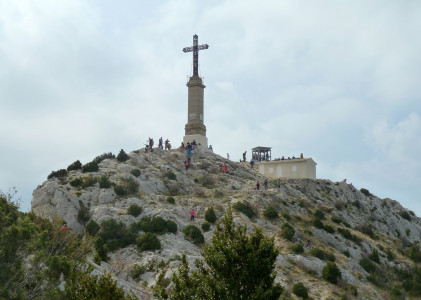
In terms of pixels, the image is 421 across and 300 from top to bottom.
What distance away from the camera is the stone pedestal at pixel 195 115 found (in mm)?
64062

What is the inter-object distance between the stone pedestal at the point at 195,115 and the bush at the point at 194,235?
2640 cm

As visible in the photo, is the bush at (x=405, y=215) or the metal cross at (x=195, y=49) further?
the bush at (x=405, y=215)

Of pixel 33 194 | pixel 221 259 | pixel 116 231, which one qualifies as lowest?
pixel 221 259

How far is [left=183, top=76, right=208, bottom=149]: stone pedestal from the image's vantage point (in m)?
64.1

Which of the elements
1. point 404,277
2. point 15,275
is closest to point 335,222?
point 404,277

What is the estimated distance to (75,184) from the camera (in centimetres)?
4438

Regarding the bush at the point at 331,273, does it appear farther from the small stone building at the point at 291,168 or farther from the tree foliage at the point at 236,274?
the small stone building at the point at 291,168

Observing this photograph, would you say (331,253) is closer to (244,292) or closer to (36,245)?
(244,292)

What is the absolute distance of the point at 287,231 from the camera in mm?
41844

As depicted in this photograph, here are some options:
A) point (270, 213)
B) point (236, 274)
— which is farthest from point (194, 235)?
point (236, 274)

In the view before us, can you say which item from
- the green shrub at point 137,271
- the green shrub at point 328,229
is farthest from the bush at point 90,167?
the green shrub at point 328,229

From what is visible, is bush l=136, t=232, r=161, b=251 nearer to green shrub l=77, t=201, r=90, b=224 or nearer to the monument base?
green shrub l=77, t=201, r=90, b=224

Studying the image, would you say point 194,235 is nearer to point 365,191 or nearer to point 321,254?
point 321,254

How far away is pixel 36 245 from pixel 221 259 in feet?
25.0
